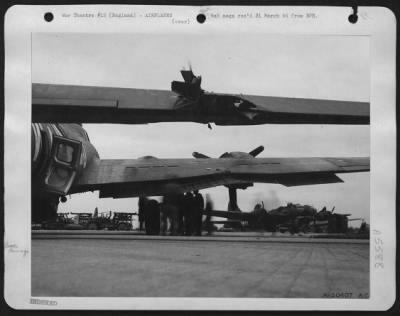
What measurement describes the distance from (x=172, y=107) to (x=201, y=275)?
6.47ft

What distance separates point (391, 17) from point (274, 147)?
6.32 feet

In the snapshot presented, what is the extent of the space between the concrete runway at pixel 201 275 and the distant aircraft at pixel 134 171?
62 centimetres

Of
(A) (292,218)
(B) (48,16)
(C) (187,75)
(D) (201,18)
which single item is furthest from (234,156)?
(B) (48,16)

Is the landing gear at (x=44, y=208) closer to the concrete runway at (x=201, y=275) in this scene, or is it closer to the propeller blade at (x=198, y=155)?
the concrete runway at (x=201, y=275)

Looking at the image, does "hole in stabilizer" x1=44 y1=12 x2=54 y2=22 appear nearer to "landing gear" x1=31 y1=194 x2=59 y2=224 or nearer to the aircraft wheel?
"landing gear" x1=31 y1=194 x2=59 y2=224

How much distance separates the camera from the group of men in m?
6.42

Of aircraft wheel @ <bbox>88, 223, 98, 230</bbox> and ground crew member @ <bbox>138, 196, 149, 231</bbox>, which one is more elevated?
ground crew member @ <bbox>138, 196, 149, 231</bbox>

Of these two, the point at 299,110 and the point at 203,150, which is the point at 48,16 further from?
the point at 299,110

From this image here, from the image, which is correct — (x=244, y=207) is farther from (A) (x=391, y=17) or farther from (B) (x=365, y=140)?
(A) (x=391, y=17)

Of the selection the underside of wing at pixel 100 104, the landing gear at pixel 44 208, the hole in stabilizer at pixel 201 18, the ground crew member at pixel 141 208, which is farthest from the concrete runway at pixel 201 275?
the hole in stabilizer at pixel 201 18

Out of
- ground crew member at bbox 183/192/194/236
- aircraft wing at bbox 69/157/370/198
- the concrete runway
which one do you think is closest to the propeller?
aircraft wing at bbox 69/157/370/198

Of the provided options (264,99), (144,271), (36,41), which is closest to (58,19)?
(36,41)

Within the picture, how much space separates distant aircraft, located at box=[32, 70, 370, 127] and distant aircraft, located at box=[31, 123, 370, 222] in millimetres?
307

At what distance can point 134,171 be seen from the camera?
7.08 metres
